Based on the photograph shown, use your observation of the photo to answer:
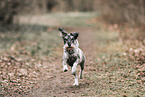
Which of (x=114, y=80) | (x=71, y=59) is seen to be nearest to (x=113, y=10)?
(x=114, y=80)

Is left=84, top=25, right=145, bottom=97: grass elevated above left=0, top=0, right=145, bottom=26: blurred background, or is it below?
below

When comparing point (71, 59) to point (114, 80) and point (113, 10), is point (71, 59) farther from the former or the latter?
point (113, 10)

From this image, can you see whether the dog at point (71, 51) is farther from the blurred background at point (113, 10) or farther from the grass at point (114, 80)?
the blurred background at point (113, 10)

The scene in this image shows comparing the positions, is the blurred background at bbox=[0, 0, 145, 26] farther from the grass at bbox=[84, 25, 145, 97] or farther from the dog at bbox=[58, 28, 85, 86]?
the dog at bbox=[58, 28, 85, 86]

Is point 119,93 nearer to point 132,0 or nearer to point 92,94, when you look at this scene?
point 92,94

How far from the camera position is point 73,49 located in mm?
6016

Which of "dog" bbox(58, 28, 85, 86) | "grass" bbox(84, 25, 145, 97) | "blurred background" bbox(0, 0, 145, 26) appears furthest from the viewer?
"blurred background" bbox(0, 0, 145, 26)

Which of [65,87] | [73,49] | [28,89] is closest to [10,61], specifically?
[28,89]

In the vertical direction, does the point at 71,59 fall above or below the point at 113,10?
below

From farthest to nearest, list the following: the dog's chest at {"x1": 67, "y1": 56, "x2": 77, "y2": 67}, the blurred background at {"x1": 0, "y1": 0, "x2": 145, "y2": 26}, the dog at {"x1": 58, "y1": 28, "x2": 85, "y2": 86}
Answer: the blurred background at {"x1": 0, "y1": 0, "x2": 145, "y2": 26}
the dog's chest at {"x1": 67, "y1": 56, "x2": 77, "y2": 67}
the dog at {"x1": 58, "y1": 28, "x2": 85, "y2": 86}

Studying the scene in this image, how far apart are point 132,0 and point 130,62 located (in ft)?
30.2

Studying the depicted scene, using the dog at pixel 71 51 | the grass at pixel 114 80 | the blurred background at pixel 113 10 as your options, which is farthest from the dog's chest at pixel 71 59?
the blurred background at pixel 113 10

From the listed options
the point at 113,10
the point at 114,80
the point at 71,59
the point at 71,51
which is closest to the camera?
the point at 71,51

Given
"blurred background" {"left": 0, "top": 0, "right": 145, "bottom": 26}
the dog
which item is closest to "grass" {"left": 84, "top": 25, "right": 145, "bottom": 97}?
the dog
